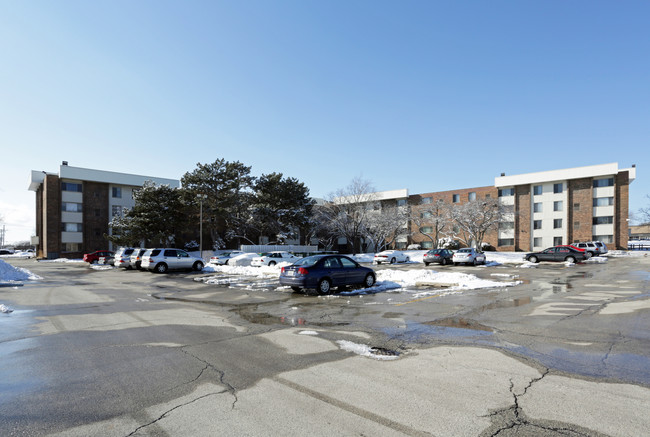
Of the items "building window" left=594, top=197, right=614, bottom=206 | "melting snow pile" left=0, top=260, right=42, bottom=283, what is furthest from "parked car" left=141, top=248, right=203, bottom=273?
"building window" left=594, top=197, right=614, bottom=206

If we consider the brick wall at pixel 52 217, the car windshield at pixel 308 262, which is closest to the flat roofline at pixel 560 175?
the car windshield at pixel 308 262

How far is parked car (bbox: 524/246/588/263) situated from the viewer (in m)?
30.5

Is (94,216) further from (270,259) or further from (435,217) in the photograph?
(435,217)

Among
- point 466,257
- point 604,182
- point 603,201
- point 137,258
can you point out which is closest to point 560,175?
point 604,182

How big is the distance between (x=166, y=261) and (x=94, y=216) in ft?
120

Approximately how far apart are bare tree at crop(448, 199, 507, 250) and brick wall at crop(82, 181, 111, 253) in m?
51.4

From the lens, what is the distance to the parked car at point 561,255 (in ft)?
100

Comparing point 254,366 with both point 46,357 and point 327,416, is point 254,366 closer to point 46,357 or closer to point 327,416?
point 327,416

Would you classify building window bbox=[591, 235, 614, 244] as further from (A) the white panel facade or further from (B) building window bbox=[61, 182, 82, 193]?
(B) building window bbox=[61, 182, 82, 193]

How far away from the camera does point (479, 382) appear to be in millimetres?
4672

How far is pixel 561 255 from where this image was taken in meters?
31.1

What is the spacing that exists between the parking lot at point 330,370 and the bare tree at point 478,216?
4188 cm

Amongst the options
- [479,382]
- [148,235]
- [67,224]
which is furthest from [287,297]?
[67,224]

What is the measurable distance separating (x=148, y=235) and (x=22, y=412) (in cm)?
4422
